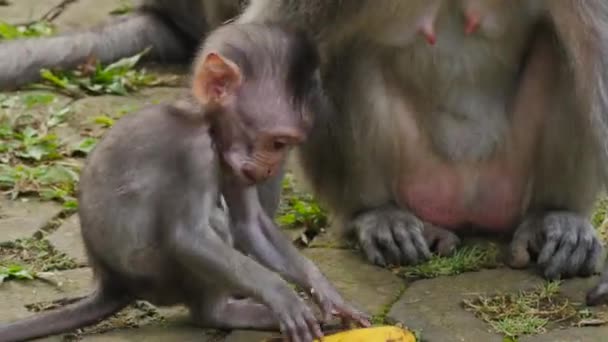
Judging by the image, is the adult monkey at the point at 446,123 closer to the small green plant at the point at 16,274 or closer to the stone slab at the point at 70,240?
the stone slab at the point at 70,240

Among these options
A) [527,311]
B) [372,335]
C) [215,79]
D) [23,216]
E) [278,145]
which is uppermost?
[215,79]

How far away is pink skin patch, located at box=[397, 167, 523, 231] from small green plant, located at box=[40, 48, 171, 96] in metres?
2.13

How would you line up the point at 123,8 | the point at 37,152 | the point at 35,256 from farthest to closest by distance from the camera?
the point at 123,8 < the point at 37,152 < the point at 35,256

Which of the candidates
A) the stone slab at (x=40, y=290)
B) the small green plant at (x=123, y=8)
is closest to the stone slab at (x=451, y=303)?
the stone slab at (x=40, y=290)

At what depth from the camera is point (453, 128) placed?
516cm

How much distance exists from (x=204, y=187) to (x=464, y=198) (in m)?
1.41

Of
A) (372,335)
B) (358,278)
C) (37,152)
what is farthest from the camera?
(37,152)

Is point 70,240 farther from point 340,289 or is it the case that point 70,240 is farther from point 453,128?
point 453,128

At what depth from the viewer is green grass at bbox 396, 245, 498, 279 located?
4.94m

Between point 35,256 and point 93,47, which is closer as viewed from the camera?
point 35,256

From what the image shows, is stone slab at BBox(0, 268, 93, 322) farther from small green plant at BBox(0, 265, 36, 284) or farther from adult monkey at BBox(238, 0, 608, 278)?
adult monkey at BBox(238, 0, 608, 278)

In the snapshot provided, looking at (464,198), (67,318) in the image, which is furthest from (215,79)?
(464,198)

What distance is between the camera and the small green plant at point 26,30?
759cm

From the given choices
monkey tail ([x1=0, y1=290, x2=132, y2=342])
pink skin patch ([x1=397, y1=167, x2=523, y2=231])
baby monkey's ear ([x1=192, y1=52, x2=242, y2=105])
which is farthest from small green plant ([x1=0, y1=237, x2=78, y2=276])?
pink skin patch ([x1=397, y1=167, x2=523, y2=231])
